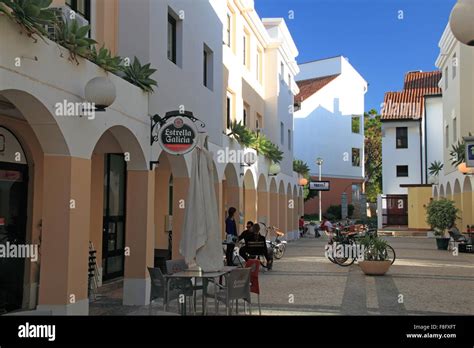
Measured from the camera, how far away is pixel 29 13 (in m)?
5.77

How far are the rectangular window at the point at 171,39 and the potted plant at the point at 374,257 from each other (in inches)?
251

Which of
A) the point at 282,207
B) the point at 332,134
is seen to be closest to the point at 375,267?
the point at 282,207

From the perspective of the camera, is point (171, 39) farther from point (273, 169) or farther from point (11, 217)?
point (273, 169)

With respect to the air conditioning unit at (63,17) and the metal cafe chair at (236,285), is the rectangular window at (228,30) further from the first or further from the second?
the metal cafe chair at (236,285)

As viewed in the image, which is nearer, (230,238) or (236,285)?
(236,285)

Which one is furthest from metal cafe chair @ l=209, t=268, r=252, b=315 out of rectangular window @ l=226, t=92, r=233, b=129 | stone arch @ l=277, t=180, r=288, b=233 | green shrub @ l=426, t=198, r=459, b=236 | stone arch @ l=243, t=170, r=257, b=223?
stone arch @ l=277, t=180, r=288, b=233

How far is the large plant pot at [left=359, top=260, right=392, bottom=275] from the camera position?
12.9 m

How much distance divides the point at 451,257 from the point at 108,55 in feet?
46.8

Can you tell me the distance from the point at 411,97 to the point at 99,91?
3500cm

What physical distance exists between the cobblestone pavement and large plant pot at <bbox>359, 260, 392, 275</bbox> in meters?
0.21

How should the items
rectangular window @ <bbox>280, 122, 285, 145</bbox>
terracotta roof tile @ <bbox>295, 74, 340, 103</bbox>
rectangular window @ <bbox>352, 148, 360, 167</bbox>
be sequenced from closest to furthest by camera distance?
rectangular window @ <bbox>280, 122, 285, 145</bbox> → terracotta roof tile @ <bbox>295, 74, 340, 103</bbox> → rectangular window @ <bbox>352, 148, 360, 167</bbox>

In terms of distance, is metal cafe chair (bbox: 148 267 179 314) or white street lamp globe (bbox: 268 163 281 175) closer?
metal cafe chair (bbox: 148 267 179 314)

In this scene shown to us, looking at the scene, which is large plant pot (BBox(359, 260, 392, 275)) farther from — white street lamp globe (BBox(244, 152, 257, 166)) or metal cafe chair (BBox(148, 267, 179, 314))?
metal cafe chair (BBox(148, 267, 179, 314))
